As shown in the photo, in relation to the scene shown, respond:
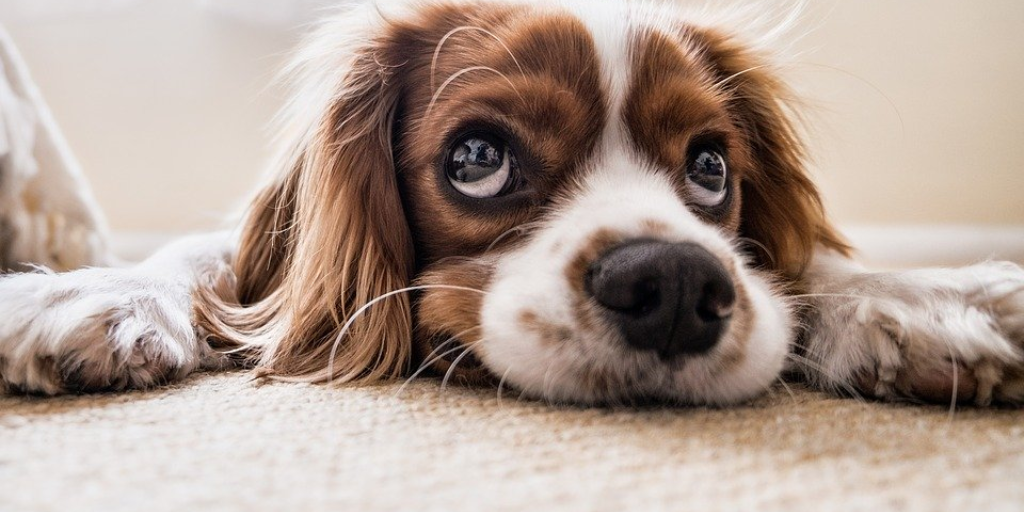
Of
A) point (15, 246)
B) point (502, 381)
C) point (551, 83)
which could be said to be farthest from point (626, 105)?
point (15, 246)

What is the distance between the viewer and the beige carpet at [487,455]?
76cm

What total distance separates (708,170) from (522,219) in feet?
1.27

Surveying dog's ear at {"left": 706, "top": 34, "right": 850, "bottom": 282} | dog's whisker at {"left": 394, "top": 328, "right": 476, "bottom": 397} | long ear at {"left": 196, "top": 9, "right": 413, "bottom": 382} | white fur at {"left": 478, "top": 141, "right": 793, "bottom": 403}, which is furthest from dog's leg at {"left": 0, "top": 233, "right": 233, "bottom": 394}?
dog's ear at {"left": 706, "top": 34, "right": 850, "bottom": 282}

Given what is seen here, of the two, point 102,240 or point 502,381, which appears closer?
point 502,381

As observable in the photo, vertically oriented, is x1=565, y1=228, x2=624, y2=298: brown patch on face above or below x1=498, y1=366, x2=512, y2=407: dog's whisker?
above

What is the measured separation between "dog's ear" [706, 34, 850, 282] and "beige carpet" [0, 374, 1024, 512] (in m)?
0.59

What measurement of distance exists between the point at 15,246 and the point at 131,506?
1.30 metres

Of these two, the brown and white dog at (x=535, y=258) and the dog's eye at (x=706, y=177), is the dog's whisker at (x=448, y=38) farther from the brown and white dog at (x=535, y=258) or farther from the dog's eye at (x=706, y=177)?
the dog's eye at (x=706, y=177)

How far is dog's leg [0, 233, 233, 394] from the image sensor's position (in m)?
1.14

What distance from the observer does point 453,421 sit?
1038mm

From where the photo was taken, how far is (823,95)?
11.1 ft

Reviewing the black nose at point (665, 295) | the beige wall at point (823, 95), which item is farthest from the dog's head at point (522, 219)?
the beige wall at point (823, 95)

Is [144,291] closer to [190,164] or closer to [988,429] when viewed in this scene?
[988,429]

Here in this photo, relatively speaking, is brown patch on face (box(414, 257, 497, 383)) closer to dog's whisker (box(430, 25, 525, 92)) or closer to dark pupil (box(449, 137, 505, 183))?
dark pupil (box(449, 137, 505, 183))
